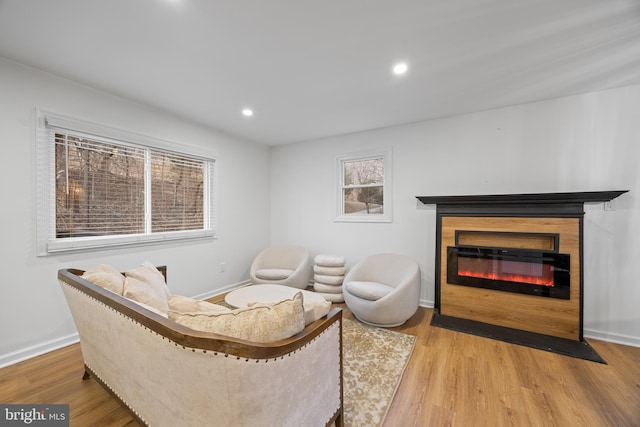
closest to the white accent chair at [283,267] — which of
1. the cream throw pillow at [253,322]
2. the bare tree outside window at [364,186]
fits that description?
the bare tree outside window at [364,186]

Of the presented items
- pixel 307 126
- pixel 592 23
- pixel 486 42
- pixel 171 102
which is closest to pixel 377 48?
pixel 486 42

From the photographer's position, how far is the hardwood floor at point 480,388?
5.27ft

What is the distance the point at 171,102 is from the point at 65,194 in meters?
1.39

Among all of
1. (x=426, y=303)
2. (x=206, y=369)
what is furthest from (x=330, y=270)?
(x=206, y=369)

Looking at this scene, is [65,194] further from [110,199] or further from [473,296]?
[473,296]

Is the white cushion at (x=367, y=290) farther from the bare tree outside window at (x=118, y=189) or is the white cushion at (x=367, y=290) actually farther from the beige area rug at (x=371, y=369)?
the bare tree outside window at (x=118, y=189)

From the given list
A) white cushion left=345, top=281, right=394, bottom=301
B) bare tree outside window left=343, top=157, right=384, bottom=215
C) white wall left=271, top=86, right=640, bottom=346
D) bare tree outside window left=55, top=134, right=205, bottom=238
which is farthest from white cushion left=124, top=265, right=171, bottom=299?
bare tree outside window left=343, top=157, right=384, bottom=215

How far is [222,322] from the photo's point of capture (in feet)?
3.62

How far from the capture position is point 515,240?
287cm

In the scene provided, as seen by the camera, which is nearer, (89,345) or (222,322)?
(222,322)

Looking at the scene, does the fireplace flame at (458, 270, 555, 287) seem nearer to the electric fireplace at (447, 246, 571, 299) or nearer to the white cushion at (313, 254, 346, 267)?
the electric fireplace at (447, 246, 571, 299)

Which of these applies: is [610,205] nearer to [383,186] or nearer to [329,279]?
[383,186]

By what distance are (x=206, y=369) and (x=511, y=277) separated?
3.14 metres

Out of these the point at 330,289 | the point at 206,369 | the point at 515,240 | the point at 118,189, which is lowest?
the point at 330,289
